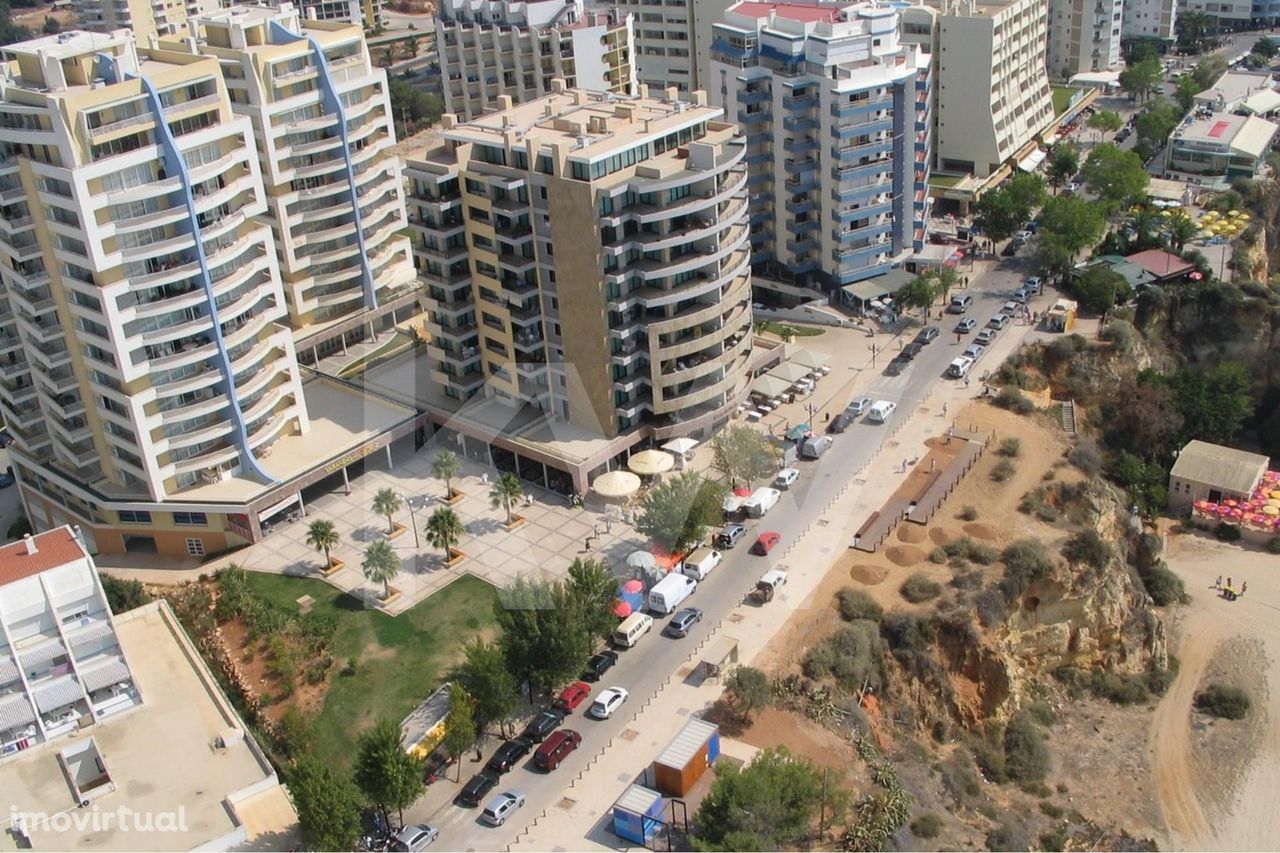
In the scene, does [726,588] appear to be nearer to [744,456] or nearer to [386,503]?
[744,456]

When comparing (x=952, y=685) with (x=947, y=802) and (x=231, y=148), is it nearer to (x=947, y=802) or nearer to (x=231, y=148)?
(x=947, y=802)

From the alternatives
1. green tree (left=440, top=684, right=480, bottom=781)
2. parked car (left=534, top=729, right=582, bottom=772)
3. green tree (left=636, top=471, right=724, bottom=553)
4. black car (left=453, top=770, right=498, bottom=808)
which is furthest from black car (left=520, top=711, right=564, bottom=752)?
green tree (left=636, top=471, right=724, bottom=553)

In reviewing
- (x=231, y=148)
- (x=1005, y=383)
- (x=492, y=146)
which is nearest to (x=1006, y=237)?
(x=1005, y=383)

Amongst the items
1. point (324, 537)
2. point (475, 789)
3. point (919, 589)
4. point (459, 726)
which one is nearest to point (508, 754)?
point (475, 789)

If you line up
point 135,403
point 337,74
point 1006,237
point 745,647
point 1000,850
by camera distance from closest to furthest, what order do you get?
point 1000,850 → point 745,647 → point 135,403 → point 337,74 → point 1006,237

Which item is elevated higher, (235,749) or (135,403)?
(135,403)

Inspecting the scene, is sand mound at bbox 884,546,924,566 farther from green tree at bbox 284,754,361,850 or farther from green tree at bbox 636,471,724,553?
green tree at bbox 284,754,361,850

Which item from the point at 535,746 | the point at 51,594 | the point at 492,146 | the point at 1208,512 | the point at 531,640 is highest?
the point at 492,146

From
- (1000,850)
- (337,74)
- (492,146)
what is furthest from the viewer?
(337,74)
